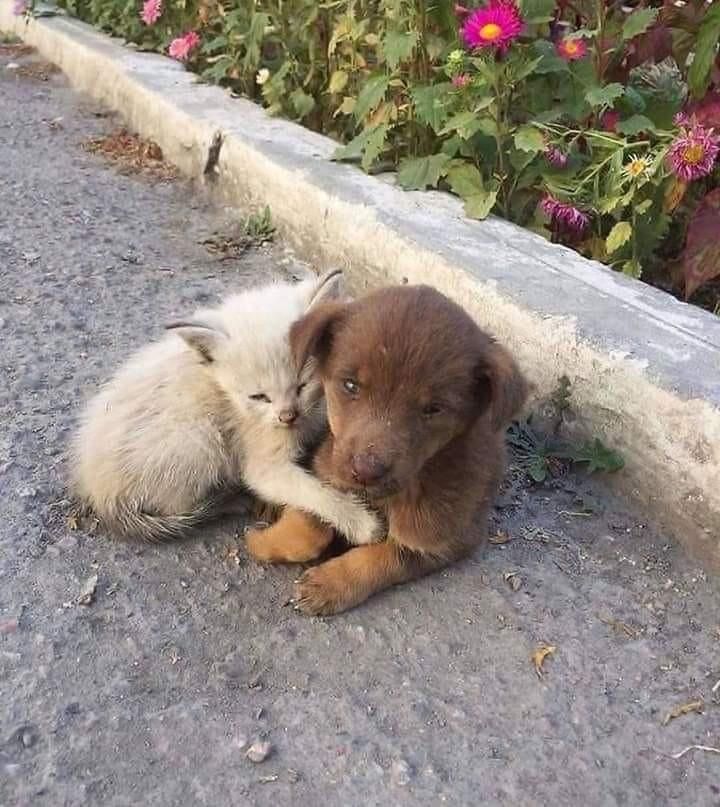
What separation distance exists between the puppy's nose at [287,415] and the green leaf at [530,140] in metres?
1.53

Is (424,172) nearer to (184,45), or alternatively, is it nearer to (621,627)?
(621,627)

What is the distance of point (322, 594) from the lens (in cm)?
257

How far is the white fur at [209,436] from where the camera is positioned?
278cm

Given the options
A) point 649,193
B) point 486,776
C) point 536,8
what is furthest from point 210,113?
point 486,776

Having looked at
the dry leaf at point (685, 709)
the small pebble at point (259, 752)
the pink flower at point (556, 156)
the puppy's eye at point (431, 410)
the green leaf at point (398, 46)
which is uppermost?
the green leaf at point (398, 46)

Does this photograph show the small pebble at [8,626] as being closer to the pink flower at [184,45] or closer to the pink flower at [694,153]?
the pink flower at [694,153]

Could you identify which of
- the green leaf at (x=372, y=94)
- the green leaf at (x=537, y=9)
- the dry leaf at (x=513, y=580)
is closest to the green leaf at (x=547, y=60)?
the green leaf at (x=537, y=9)

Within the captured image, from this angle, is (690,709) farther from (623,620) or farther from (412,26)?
(412,26)

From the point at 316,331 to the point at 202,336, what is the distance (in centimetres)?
48

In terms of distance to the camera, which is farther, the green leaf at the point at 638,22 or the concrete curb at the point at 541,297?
the green leaf at the point at 638,22

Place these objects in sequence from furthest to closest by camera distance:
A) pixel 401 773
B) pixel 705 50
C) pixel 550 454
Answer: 1. pixel 705 50
2. pixel 550 454
3. pixel 401 773

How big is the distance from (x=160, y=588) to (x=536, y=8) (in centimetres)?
252

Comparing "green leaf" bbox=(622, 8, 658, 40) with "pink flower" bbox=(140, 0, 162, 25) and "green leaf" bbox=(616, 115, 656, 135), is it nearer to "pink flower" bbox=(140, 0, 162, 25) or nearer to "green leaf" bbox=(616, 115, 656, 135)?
"green leaf" bbox=(616, 115, 656, 135)

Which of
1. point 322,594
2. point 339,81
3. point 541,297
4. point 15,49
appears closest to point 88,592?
point 322,594
